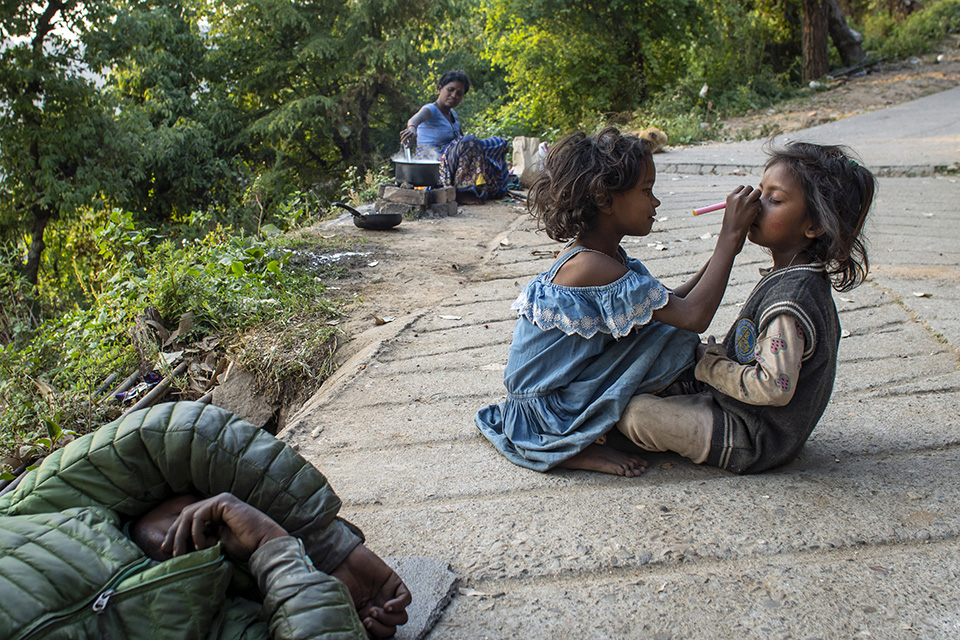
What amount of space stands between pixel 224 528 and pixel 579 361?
3.47 feet

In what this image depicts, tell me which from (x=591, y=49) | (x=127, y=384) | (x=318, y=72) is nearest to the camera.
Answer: (x=127, y=384)

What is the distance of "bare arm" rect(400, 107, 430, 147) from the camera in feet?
23.6

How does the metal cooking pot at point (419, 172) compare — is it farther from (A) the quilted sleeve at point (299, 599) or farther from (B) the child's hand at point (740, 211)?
(A) the quilted sleeve at point (299, 599)

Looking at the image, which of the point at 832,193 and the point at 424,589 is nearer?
the point at 424,589

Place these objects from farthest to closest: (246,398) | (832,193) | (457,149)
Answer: (457,149) < (246,398) < (832,193)

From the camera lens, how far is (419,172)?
665 cm

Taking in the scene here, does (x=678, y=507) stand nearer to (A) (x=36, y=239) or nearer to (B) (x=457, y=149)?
(B) (x=457, y=149)

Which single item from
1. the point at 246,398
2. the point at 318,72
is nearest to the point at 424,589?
the point at 246,398

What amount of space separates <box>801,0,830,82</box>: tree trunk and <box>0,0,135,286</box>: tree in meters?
12.1

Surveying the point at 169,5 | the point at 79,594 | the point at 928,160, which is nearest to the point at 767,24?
the point at 928,160

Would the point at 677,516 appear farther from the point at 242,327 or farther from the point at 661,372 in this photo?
the point at 242,327

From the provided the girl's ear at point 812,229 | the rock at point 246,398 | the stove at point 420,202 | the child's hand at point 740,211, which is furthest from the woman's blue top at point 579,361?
the stove at point 420,202

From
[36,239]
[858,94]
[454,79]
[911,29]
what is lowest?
[36,239]

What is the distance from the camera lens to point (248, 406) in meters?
3.20
